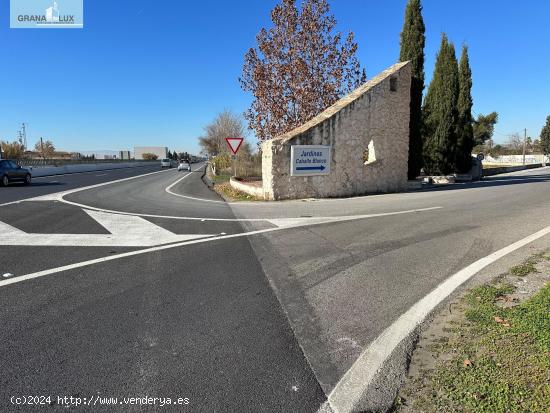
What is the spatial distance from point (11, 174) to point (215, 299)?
22350 millimetres

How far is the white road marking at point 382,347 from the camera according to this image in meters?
2.64

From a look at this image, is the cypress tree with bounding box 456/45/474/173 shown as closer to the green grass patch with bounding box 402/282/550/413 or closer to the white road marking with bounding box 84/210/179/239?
the white road marking with bounding box 84/210/179/239

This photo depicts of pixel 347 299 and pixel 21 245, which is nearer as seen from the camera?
pixel 347 299

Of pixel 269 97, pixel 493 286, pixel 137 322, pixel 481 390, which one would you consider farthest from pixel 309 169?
pixel 481 390

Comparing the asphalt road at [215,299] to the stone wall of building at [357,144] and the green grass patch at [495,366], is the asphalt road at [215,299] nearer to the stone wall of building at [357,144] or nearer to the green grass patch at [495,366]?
the green grass patch at [495,366]

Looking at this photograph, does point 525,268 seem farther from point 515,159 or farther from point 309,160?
point 515,159

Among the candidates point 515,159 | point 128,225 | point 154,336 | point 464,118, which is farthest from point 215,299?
point 515,159

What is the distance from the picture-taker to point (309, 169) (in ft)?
49.1

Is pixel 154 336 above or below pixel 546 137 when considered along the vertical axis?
below

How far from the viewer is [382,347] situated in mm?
3295

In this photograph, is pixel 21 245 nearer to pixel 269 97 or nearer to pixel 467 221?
pixel 467 221

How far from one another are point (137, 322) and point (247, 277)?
169cm

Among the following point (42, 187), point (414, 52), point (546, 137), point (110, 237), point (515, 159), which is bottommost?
point (110, 237)

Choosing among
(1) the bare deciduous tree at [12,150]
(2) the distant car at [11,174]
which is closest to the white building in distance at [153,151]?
(1) the bare deciduous tree at [12,150]
